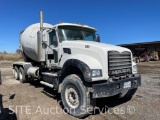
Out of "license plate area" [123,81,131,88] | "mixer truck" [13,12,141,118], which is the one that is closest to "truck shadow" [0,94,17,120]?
"mixer truck" [13,12,141,118]

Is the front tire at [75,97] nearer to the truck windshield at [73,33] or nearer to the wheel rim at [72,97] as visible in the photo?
the wheel rim at [72,97]

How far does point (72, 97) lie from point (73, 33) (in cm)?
256

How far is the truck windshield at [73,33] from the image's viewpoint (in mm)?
6699

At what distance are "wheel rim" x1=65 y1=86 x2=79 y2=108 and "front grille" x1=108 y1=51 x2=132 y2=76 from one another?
120cm

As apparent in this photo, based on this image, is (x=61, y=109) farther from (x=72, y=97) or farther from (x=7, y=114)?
(x=7, y=114)

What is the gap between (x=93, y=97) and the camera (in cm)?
482

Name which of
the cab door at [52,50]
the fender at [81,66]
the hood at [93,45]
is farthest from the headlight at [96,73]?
the cab door at [52,50]

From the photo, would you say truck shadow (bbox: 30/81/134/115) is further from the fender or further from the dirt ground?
the fender

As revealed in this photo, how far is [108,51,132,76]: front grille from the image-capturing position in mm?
5223

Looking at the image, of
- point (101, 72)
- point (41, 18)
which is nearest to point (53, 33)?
point (41, 18)

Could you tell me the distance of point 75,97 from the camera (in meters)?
5.35

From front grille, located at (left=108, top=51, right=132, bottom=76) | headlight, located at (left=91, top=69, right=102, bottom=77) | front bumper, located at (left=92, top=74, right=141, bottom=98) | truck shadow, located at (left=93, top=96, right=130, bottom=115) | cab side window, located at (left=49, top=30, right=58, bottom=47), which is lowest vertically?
truck shadow, located at (left=93, top=96, right=130, bottom=115)

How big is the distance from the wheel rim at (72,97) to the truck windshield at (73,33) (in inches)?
80.8

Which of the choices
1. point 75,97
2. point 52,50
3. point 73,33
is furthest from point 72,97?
point 73,33
